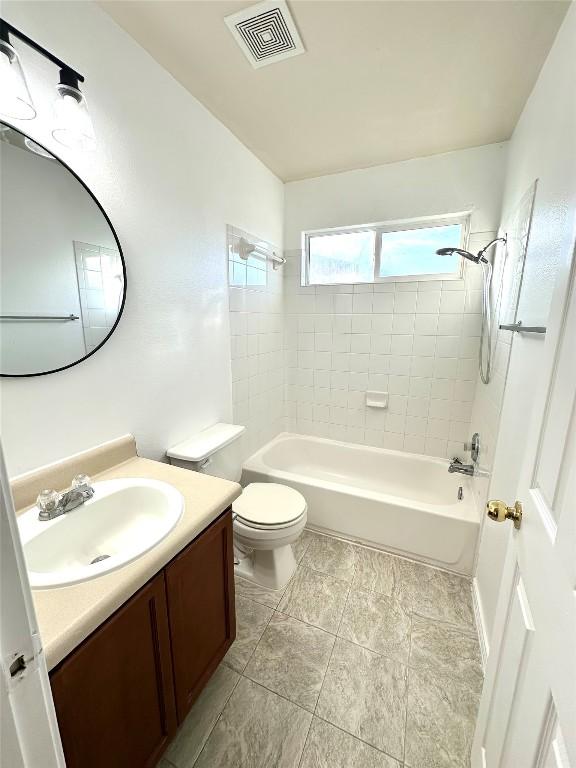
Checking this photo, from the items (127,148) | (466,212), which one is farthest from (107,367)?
(466,212)

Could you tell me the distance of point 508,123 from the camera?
66.1 inches

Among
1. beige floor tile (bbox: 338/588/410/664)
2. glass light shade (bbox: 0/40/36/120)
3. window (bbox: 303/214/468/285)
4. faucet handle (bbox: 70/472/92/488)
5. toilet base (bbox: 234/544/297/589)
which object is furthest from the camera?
window (bbox: 303/214/468/285)

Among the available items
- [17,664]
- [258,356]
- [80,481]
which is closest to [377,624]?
[80,481]

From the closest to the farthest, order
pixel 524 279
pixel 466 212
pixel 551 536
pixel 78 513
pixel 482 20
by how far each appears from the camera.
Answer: pixel 551 536 → pixel 78 513 → pixel 482 20 → pixel 524 279 → pixel 466 212

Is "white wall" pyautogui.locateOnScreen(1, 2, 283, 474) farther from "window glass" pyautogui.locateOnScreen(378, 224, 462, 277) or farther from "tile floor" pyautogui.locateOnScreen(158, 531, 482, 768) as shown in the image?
"window glass" pyautogui.locateOnScreen(378, 224, 462, 277)

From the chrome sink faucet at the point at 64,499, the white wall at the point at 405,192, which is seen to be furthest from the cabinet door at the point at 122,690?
the white wall at the point at 405,192

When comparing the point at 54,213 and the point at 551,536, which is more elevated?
the point at 54,213

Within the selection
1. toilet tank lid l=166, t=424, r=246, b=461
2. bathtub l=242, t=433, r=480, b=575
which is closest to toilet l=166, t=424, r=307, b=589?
toilet tank lid l=166, t=424, r=246, b=461

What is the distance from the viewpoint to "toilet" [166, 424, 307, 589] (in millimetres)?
1561

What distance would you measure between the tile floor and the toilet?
10 centimetres

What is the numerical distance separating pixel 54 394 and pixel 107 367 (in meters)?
0.21

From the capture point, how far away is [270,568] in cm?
170

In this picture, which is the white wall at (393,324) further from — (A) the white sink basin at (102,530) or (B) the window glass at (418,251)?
(A) the white sink basin at (102,530)

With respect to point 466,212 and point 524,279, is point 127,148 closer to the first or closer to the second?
point 524,279
